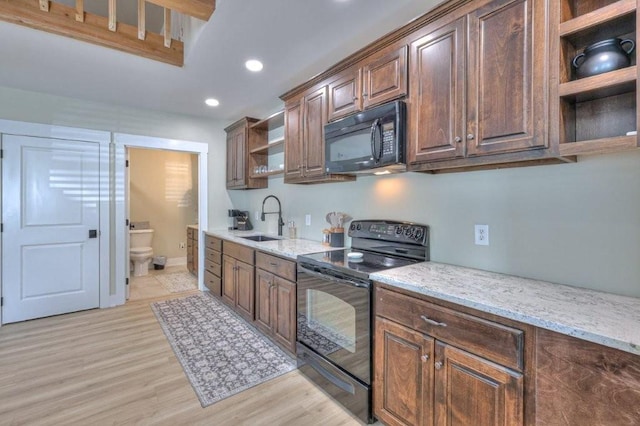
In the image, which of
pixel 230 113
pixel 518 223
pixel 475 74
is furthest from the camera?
pixel 230 113

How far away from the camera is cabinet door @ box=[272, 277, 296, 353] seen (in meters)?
2.36

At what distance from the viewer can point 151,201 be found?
19.1 ft

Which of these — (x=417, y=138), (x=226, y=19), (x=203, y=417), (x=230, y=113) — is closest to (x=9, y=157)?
(x=230, y=113)

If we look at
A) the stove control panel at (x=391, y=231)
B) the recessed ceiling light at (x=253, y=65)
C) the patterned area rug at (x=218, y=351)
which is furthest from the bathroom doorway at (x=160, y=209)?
the stove control panel at (x=391, y=231)

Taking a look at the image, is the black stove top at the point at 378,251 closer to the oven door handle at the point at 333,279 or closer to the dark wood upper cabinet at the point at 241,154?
the oven door handle at the point at 333,279

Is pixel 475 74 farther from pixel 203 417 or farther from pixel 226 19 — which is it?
pixel 203 417

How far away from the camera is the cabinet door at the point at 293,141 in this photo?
2.80 metres

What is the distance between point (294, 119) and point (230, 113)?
158 centimetres

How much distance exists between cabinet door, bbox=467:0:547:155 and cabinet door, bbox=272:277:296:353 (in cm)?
164

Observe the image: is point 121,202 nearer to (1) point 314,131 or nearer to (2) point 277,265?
(2) point 277,265

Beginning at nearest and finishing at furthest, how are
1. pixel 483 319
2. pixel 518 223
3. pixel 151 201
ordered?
pixel 483 319 < pixel 518 223 < pixel 151 201

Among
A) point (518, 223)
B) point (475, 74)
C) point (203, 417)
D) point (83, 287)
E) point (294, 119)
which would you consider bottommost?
point (203, 417)

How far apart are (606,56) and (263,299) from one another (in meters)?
2.68

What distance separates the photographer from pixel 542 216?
1533 millimetres
